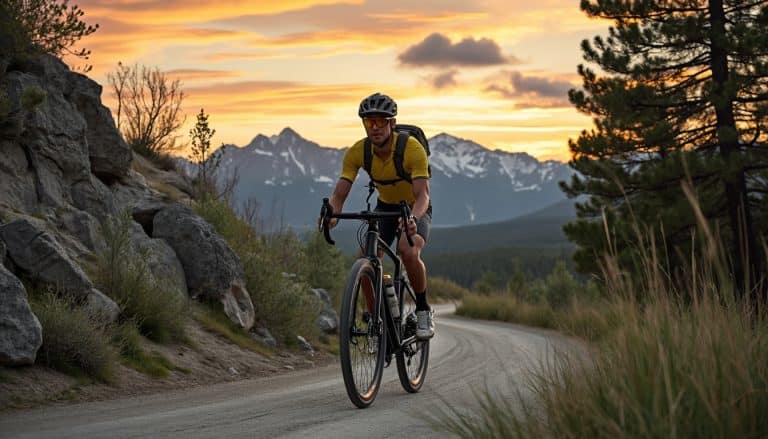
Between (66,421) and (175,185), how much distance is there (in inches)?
525

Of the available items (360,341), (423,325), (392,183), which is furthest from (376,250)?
(423,325)

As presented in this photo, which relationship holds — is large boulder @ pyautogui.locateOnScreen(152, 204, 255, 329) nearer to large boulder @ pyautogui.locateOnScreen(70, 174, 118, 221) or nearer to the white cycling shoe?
large boulder @ pyautogui.locateOnScreen(70, 174, 118, 221)

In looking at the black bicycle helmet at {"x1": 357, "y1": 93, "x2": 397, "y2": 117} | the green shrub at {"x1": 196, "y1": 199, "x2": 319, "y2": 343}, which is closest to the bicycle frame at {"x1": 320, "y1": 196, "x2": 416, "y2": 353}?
the black bicycle helmet at {"x1": 357, "y1": 93, "x2": 397, "y2": 117}

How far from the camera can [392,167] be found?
854 cm

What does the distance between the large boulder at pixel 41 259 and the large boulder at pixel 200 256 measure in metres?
3.81

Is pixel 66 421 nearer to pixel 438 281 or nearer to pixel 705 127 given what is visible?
pixel 705 127

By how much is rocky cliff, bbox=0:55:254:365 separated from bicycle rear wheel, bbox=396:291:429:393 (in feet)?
12.7

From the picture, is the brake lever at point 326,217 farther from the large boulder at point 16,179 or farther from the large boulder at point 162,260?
the large boulder at point 16,179

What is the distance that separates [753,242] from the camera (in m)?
23.5

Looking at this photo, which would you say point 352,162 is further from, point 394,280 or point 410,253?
point 394,280

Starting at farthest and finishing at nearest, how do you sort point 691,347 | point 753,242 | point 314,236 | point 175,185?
1. point 314,236
2. point 753,242
3. point 175,185
4. point 691,347

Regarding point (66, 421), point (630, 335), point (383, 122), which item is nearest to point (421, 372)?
point (383, 122)

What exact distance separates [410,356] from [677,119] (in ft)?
56.3

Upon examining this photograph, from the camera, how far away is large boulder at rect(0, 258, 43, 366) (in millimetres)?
9102
